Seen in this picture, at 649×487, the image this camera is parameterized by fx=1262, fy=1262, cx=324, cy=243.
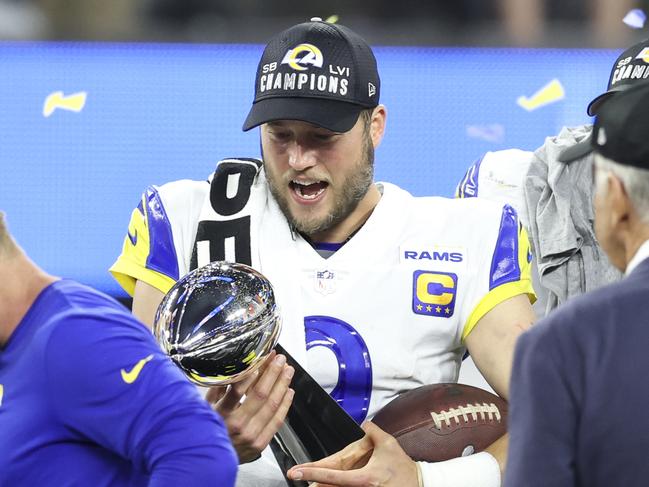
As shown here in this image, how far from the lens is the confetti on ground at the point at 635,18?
3846 millimetres

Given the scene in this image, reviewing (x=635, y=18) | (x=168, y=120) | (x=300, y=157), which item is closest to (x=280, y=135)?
(x=300, y=157)

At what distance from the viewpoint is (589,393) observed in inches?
57.6

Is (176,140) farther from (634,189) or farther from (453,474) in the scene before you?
(634,189)

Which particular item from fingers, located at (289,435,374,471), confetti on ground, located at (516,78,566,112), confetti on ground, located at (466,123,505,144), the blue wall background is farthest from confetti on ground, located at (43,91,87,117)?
fingers, located at (289,435,374,471)

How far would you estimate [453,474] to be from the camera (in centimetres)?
221

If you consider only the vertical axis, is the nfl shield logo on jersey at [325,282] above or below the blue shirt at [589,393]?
below

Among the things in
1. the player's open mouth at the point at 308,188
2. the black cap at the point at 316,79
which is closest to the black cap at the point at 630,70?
the black cap at the point at 316,79

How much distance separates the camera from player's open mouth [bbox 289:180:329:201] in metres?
2.57

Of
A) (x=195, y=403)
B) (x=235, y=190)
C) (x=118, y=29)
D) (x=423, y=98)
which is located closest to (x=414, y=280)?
(x=235, y=190)

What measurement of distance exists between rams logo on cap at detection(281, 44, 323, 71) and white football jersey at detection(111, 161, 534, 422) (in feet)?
0.91

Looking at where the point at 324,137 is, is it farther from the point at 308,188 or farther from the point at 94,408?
the point at 94,408

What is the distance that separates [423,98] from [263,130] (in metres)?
1.33

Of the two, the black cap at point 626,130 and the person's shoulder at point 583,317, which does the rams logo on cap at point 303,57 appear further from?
the person's shoulder at point 583,317

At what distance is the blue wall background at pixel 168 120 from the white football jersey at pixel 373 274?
1221mm
